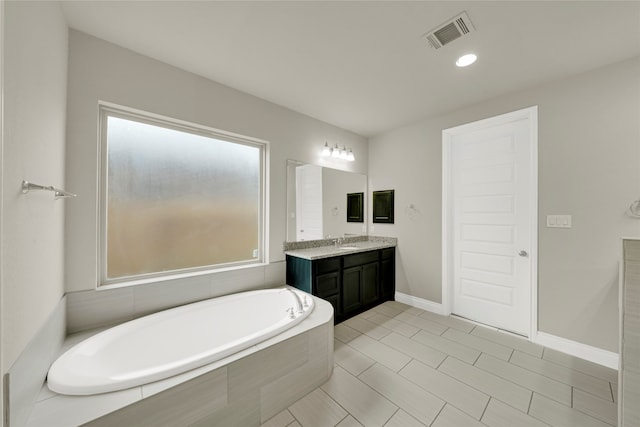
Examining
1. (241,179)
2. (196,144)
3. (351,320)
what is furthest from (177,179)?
(351,320)

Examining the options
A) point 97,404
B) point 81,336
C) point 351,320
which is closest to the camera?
point 97,404

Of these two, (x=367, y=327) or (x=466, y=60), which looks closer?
(x=466, y=60)

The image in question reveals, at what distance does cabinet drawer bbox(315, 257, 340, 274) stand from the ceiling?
181 cm

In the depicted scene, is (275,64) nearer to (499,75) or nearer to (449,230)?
(499,75)

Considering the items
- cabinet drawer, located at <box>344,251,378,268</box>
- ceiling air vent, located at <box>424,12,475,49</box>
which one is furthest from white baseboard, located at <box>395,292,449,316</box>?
ceiling air vent, located at <box>424,12,475,49</box>

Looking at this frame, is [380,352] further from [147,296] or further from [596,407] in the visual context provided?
[147,296]

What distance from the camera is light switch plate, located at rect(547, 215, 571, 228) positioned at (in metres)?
2.20

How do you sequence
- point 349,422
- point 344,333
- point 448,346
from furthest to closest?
1. point 344,333
2. point 448,346
3. point 349,422

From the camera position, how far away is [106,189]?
73.1 inches

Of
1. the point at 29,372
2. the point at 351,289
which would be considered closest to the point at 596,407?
the point at 351,289

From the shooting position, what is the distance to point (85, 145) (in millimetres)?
1703

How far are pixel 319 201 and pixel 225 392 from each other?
91.7 inches

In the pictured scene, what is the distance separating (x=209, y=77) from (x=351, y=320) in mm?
3026

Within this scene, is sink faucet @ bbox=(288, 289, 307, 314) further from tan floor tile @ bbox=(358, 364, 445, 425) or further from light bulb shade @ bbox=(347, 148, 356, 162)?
light bulb shade @ bbox=(347, 148, 356, 162)
